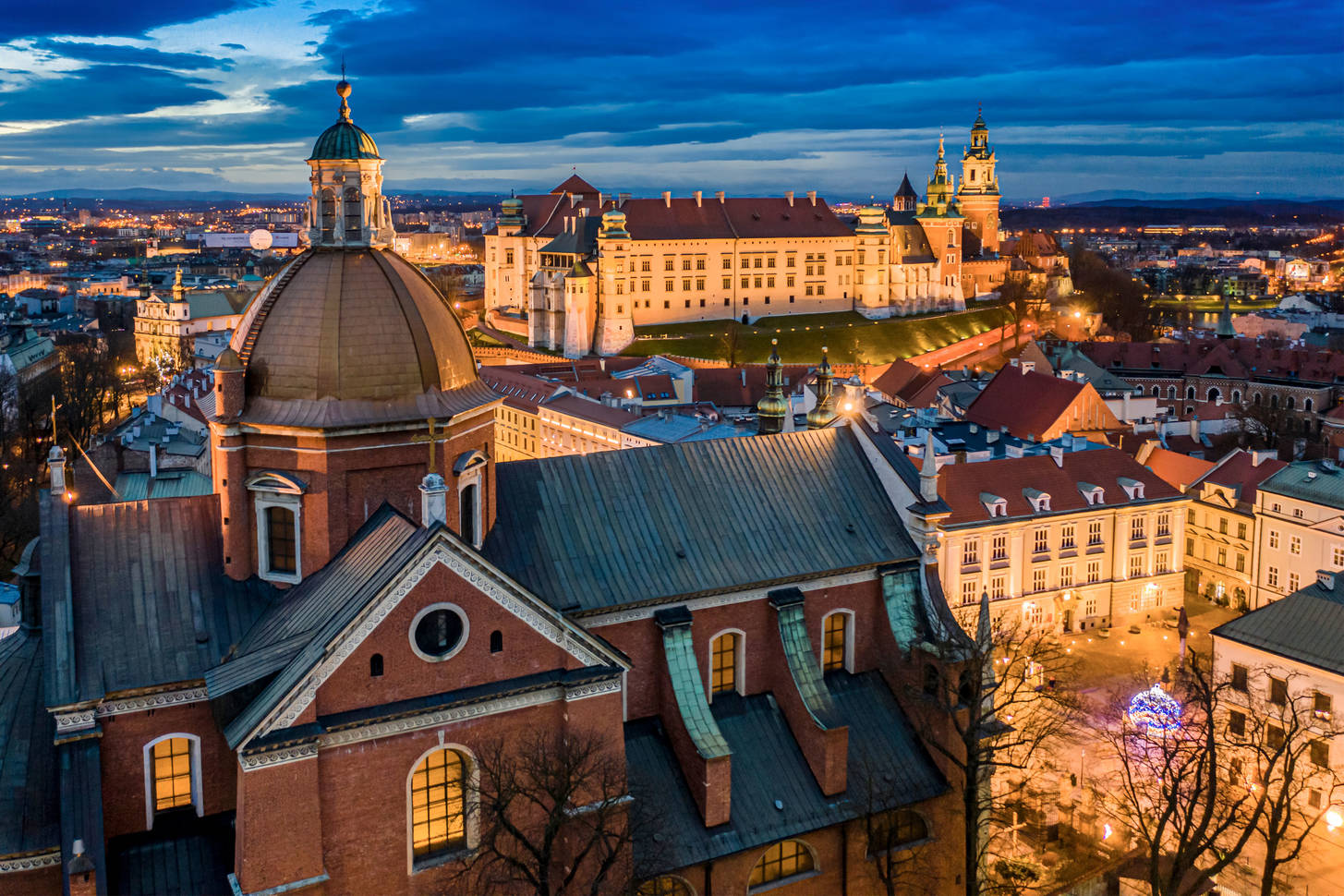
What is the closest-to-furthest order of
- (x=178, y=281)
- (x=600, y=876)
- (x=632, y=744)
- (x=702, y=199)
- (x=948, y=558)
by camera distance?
(x=600, y=876), (x=632, y=744), (x=948, y=558), (x=702, y=199), (x=178, y=281)

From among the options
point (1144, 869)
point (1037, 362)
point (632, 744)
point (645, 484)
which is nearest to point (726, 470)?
point (645, 484)

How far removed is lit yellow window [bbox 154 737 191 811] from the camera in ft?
75.0

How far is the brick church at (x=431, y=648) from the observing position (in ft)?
71.0

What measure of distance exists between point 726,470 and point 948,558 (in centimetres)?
2572

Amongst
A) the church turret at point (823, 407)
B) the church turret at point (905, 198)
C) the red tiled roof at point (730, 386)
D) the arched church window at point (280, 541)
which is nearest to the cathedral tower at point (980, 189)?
the church turret at point (905, 198)

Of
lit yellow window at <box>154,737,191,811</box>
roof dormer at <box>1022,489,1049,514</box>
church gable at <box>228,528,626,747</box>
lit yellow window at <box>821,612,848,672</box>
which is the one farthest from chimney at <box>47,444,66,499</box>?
roof dormer at <box>1022,489,1049,514</box>

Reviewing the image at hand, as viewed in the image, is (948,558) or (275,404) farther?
(948,558)

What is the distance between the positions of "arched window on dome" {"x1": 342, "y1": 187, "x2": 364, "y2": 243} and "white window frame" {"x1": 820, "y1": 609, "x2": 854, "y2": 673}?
14594 mm

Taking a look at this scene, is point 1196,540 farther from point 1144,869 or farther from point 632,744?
point 632,744

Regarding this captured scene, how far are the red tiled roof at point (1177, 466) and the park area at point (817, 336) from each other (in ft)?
179

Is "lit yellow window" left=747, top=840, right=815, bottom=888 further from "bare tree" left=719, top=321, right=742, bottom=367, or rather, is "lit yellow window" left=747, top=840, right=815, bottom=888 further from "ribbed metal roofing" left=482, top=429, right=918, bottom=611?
"bare tree" left=719, top=321, right=742, bottom=367

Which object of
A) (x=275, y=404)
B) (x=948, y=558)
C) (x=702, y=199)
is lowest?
(x=948, y=558)

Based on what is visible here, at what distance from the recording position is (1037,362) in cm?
10325

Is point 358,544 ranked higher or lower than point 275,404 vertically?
lower
